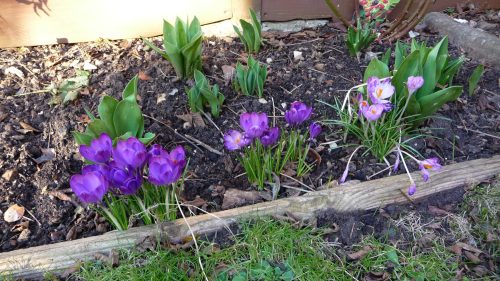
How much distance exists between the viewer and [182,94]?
2.09 metres

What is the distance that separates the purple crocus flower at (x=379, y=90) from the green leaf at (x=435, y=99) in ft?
0.69

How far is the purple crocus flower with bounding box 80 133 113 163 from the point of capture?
1.32m

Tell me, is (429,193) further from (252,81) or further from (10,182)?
(10,182)

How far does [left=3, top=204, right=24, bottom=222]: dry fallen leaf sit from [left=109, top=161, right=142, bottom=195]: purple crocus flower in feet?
1.71

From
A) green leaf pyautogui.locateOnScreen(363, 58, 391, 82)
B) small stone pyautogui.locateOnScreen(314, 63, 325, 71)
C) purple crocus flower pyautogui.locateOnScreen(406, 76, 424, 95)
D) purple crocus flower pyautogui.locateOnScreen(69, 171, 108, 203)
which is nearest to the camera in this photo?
purple crocus flower pyautogui.locateOnScreen(69, 171, 108, 203)

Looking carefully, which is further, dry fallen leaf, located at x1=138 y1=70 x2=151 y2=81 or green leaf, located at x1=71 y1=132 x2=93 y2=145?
dry fallen leaf, located at x1=138 y1=70 x2=151 y2=81

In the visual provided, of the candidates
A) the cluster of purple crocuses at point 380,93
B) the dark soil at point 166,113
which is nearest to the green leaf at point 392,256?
the dark soil at point 166,113

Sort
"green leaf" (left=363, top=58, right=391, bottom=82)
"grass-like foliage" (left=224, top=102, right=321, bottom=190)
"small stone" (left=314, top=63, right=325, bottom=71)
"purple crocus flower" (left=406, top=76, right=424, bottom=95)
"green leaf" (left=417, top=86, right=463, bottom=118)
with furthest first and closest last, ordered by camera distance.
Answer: "small stone" (left=314, top=63, right=325, bottom=71)
"green leaf" (left=363, top=58, right=391, bottom=82)
"green leaf" (left=417, top=86, right=463, bottom=118)
"purple crocus flower" (left=406, top=76, right=424, bottom=95)
"grass-like foliage" (left=224, top=102, right=321, bottom=190)

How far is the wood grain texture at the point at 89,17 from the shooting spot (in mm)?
2338

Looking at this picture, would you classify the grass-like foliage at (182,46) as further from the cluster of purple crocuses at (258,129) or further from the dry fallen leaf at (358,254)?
the dry fallen leaf at (358,254)

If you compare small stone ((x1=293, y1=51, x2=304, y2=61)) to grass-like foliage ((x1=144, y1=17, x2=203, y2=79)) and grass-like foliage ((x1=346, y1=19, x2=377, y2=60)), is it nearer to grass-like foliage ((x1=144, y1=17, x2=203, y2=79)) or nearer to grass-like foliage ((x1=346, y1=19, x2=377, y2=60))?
grass-like foliage ((x1=346, y1=19, x2=377, y2=60))

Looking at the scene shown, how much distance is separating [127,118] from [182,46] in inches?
22.4

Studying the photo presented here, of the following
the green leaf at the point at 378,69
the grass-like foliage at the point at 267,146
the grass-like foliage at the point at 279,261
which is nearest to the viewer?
the grass-like foliage at the point at 279,261

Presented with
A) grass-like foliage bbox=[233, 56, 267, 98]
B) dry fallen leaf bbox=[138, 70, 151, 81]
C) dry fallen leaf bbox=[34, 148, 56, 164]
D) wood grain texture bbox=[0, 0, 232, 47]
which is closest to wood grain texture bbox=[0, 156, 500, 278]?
dry fallen leaf bbox=[34, 148, 56, 164]
